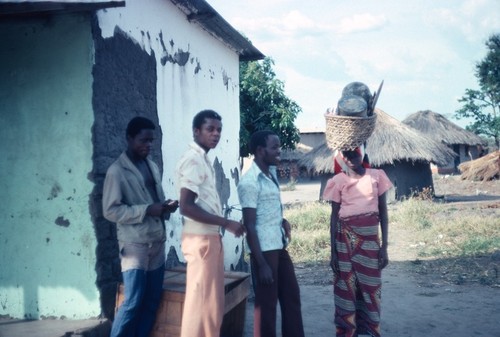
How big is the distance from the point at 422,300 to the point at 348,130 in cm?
271

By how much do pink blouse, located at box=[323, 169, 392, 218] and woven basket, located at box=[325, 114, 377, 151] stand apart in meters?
0.26

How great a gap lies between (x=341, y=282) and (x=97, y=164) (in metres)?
2.00

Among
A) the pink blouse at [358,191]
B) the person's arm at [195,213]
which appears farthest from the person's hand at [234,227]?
the pink blouse at [358,191]

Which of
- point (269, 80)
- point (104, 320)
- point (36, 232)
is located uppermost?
point (269, 80)

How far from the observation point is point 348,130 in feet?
11.0

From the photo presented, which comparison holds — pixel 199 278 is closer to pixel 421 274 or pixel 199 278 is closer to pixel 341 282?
pixel 341 282

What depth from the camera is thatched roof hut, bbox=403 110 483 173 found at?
27.4m

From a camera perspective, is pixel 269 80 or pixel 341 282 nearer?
pixel 341 282

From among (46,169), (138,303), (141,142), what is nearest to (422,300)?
(138,303)

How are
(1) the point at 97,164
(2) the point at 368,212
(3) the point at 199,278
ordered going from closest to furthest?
(3) the point at 199,278
(1) the point at 97,164
(2) the point at 368,212

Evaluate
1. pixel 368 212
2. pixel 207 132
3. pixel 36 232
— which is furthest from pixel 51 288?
pixel 368 212

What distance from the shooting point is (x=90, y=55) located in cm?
317

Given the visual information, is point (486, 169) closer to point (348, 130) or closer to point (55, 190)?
point (348, 130)

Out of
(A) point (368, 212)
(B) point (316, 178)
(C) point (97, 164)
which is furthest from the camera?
(B) point (316, 178)
